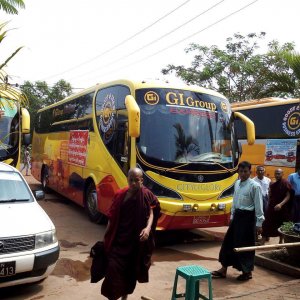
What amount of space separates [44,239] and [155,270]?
6.21ft

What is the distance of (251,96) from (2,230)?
2003 centimetres

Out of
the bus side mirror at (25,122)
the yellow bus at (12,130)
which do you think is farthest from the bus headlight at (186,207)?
the bus side mirror at (25,122)

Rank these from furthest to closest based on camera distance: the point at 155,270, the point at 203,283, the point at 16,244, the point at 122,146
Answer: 1. the point at 122,146
2. the point at 155,270
3. the point at 203,283
4. the point at 16,244

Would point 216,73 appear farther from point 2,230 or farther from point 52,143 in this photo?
point 2,230

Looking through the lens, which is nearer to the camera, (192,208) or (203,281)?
(203,281)

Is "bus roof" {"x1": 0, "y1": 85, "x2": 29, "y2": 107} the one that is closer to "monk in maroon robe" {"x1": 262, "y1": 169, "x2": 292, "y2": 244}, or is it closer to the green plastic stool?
the green plastic stool

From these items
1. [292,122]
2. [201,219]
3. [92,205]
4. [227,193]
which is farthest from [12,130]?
[292,122]

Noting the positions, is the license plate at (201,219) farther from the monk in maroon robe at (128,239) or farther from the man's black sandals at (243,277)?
the monk in maroon robe at (128,239)

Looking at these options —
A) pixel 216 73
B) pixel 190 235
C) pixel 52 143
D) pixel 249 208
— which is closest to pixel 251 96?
pixel 216 73

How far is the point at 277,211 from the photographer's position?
25.1 ft

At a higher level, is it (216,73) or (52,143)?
(216,73)

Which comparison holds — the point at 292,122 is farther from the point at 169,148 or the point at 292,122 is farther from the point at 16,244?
the point at 16,244

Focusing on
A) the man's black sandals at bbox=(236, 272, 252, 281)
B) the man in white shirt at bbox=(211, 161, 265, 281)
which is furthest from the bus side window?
the man's black sandals at bbox=(236, 272, 252, 281)

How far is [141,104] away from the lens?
7.12m
